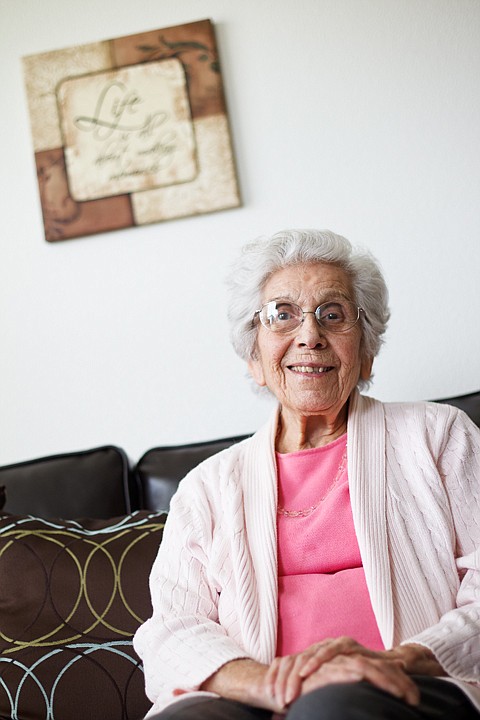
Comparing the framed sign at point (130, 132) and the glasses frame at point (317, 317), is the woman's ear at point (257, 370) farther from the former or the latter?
the framed sign at point (130, 132)

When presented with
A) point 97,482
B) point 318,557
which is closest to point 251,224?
point 97,482

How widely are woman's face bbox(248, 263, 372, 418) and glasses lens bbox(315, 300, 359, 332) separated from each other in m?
0.01

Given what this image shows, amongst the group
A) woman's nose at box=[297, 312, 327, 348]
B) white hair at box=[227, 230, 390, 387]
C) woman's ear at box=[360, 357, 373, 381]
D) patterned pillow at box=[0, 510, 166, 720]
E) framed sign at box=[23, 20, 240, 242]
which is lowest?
patterned pillow at box=[0, 510, 166, 720]

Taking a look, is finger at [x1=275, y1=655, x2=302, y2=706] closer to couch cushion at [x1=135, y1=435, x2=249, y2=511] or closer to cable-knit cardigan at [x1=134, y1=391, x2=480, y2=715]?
cable-knit cardigan at [x1=134, y1=391, x2=480, y2=715]

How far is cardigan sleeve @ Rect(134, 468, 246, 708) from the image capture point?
1.44 metres

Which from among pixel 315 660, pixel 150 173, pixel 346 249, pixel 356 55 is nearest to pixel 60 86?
pixel 150 173

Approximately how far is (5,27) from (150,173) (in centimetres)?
64

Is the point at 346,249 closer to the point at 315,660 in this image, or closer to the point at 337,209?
the point at 337,209

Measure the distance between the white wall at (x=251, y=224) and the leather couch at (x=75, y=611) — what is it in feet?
1.31

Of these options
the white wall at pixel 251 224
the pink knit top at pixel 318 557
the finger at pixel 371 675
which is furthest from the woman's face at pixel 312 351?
the finger at pixel 371 675

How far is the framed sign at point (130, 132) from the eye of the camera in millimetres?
2312

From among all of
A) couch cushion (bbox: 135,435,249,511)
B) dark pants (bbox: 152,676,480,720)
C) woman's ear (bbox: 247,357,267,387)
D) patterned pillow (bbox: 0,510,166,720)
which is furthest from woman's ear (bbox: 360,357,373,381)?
dark pants (bbox: 152,676,480,720)

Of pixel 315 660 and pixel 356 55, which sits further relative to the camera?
pixel 356 55

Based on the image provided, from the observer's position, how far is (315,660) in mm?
1256
